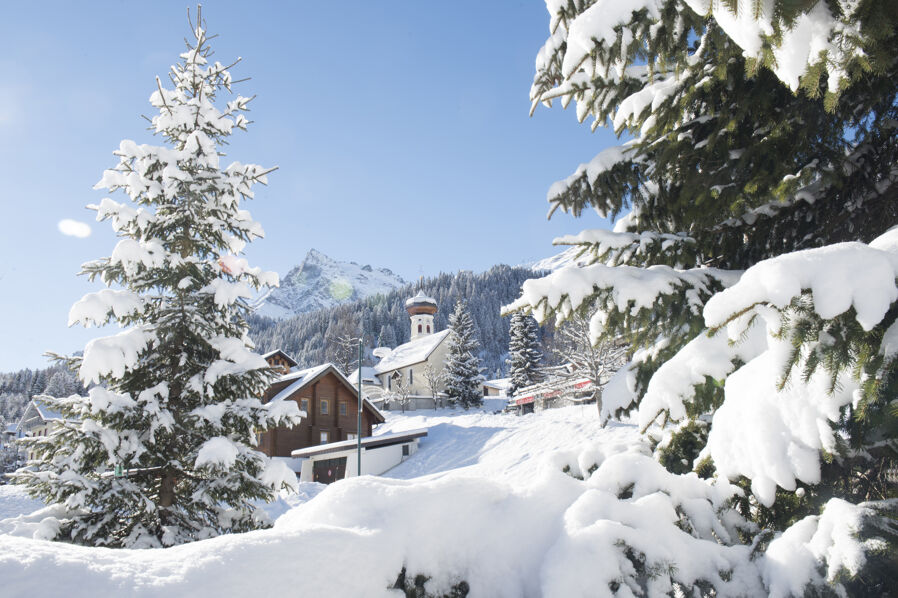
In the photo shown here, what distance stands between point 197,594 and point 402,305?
5727 inches

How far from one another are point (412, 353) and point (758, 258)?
60462mm

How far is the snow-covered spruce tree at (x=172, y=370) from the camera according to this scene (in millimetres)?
7648

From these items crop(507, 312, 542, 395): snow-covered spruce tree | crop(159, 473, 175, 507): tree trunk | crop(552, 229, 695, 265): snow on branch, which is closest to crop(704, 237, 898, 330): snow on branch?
crop(552, 229, 695, 265): snow on branch

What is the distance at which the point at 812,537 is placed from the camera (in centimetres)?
202

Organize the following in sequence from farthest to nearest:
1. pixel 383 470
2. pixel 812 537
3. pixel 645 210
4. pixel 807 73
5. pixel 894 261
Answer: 1. pixel 383 470
2. pixel 645 210
3. pixel 807 73
4. pixel 812 537
5. pixel 894 261

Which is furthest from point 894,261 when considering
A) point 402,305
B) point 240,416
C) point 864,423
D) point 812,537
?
point 402,305

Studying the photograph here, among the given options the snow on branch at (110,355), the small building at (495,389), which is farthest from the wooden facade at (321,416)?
the small building at (495,389)

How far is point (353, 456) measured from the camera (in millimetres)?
28812

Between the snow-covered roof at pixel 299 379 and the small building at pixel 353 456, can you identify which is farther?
the snow-covered roof at pixel 299 379

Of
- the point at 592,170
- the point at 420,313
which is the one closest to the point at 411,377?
the point at 420,313

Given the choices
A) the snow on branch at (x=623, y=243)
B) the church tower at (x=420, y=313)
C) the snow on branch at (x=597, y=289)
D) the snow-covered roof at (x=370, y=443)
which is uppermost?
the church tower at (x=420, y=313)

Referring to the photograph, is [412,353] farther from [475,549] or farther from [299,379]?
[475,549]

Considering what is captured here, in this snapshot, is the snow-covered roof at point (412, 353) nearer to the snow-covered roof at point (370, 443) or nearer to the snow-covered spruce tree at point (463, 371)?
the snow-covered spruce tree at point (463, 371)

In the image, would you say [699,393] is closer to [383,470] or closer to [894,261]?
[894,261]
